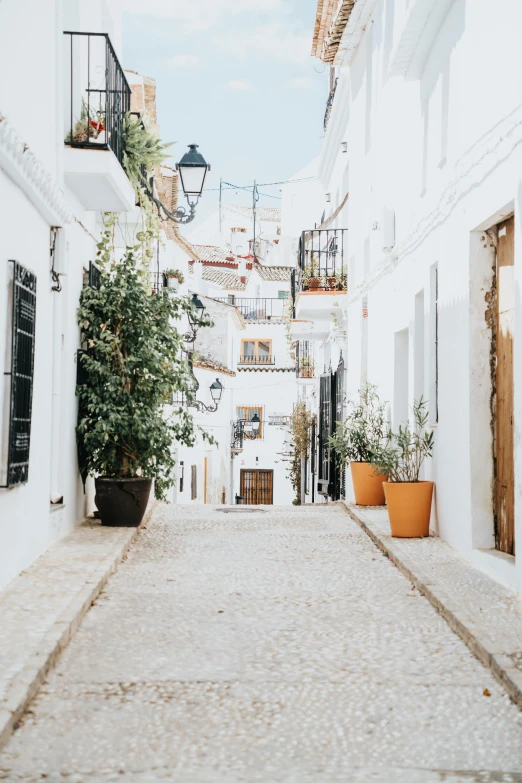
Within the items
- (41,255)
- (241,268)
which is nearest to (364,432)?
(41,255)

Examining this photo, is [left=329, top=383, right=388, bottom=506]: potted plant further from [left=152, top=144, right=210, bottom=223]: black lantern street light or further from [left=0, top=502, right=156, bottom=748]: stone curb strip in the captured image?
[left=0, top=502, right=156, bottom=748]: stone curb strip

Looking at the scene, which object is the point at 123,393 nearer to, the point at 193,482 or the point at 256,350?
the point at 193,482

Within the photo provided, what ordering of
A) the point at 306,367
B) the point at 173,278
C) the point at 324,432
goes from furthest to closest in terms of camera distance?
the point at 306,367 < the point at 324,432 < the point at 173,278

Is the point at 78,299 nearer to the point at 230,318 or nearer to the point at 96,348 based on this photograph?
the point at 96,348

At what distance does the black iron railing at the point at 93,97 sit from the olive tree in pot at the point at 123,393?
5.28 feet

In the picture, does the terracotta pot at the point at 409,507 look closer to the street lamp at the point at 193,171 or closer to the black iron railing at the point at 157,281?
the street lamp at the point at 193,171

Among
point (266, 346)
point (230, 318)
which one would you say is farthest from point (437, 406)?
point (266, 346)

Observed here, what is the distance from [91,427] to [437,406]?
3.75m

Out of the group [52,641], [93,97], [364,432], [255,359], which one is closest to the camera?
[52,641]

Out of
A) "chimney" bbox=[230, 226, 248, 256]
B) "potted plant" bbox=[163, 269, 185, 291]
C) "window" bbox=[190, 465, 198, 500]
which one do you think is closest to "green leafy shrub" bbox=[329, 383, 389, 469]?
"potted plant" bbox=[163, 269, 185, 291]

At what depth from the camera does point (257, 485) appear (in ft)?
137

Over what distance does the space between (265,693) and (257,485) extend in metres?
37.0

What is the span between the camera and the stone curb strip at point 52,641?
4.20 meters

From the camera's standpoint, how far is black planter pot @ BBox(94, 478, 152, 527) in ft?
34.6
